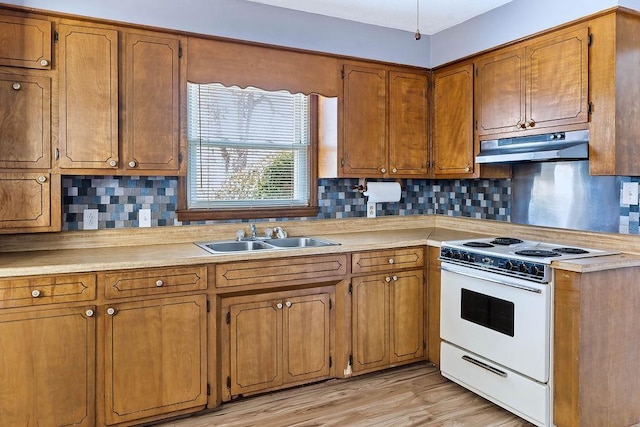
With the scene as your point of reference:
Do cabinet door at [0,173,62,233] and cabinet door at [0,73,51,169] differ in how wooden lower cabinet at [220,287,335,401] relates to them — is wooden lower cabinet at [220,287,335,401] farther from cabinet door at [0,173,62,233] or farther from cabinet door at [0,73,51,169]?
cabinet door at [0,73,51,169]

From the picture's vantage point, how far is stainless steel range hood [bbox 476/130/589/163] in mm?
2637

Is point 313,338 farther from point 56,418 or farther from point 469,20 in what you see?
point 469,20

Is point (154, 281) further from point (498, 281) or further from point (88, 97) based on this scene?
point (498, 281)

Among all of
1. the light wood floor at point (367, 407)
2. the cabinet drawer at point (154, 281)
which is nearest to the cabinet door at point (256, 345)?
the light wood floor at point (367, 407)

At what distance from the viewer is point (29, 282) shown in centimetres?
216

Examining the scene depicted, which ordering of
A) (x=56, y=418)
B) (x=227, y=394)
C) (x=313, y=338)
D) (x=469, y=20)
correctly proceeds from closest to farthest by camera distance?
(x=56, y=418) < (x=227, y=394) < (x=313, y=338) < (x=469, y=20)

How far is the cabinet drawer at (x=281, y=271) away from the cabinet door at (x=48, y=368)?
0.71 m

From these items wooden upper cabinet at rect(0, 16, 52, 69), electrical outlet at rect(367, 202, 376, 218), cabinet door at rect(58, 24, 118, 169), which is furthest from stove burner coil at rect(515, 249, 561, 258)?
wooden upper cabinet at rect(0, 16, 52, 69)

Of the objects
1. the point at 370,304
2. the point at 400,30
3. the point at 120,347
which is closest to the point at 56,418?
the point at 120,347

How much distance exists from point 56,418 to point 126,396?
32cm

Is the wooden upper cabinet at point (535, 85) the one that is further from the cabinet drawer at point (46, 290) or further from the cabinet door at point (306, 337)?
the cabinet drawer at point (46, 290)

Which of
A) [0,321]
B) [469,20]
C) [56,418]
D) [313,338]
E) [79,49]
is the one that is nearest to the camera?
[0,321]

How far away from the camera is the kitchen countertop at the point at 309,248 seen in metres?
2.29

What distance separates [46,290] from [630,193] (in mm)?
3137
